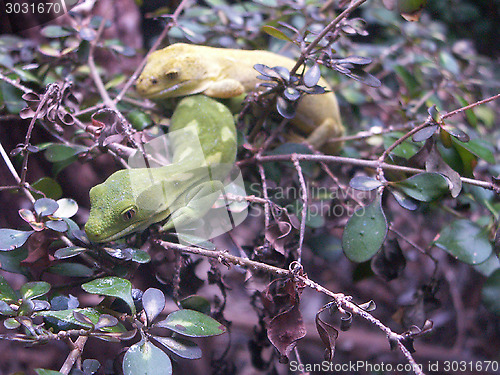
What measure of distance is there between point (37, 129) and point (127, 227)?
0.73 m

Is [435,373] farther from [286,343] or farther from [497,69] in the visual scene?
[497,69]

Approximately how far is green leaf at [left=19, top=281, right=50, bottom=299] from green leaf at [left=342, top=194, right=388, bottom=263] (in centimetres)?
95

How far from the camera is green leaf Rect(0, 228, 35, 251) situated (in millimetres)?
1111

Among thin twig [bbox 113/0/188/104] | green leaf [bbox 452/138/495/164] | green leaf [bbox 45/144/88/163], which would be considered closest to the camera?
green leaf [bbox 45/144/88/163]

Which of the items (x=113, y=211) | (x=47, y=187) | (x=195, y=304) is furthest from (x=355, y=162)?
(x=47, y=187)

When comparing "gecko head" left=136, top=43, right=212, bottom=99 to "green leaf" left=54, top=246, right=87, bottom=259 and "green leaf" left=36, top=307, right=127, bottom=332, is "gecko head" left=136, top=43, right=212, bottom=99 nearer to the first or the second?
"green leaf" left=54, top=246, right=87, bottom=259

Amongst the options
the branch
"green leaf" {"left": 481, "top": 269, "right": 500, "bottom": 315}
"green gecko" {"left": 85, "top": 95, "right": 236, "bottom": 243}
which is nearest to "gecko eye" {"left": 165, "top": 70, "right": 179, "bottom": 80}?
"green gecko" {"left": 85, "top": 95, "right": 236, "bottom": 243}

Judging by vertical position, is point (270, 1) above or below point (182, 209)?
above

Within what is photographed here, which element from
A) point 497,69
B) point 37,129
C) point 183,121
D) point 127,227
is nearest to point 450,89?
point 497,69

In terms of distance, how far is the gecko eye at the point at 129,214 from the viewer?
4.26 ft

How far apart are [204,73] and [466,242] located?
1.34 m

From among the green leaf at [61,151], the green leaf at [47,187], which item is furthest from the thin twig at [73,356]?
the green leaf at [61,151]

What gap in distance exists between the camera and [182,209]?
1396mm

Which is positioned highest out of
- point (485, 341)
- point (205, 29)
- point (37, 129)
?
point (205, 29)
